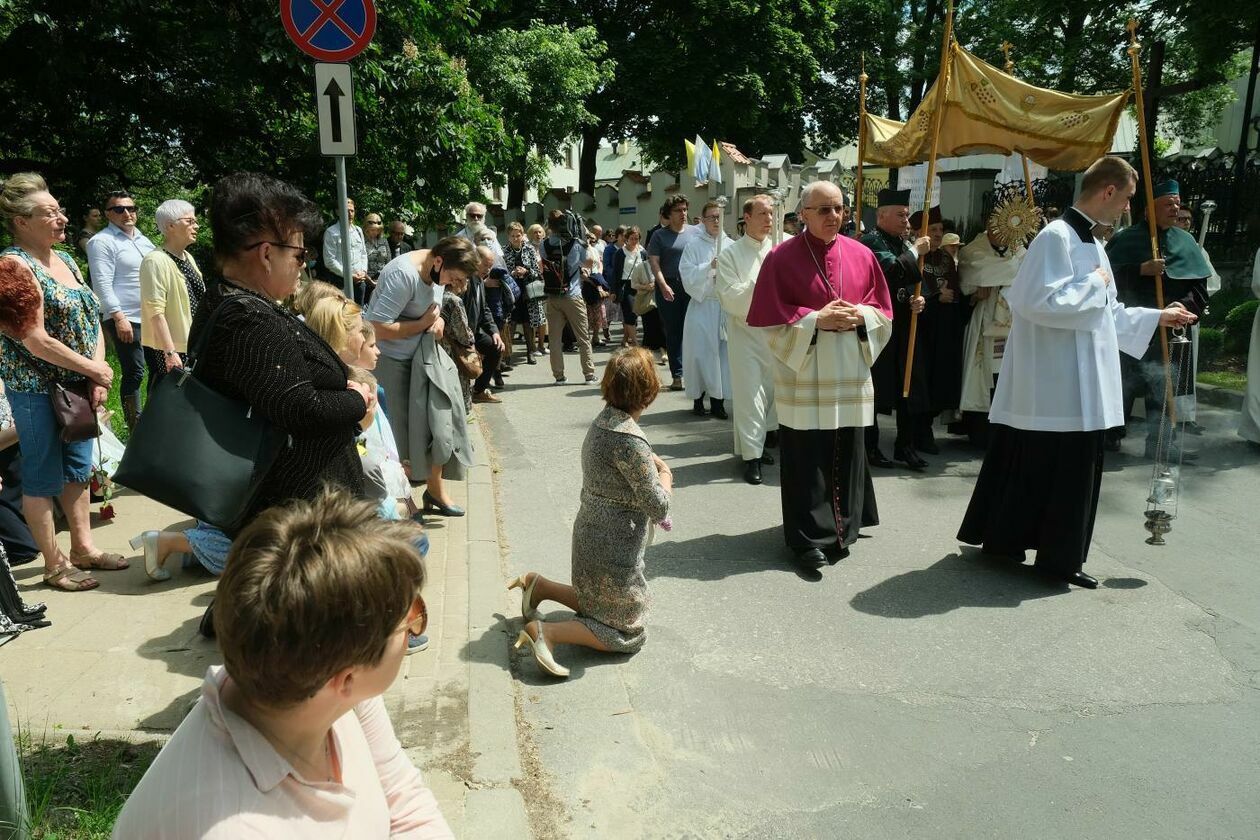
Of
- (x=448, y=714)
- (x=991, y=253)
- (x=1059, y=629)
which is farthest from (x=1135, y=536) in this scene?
(x=448, y=714)

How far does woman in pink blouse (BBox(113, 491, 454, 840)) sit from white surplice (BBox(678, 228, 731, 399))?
27.9 feet

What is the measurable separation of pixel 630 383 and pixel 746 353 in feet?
12.6

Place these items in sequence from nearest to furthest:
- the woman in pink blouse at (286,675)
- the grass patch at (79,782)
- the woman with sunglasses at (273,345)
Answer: the woman in pink blouse at (286,675), the grass patch at (79,782), the woman with sunglasses at (273,345)

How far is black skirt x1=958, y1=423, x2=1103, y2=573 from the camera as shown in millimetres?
5262

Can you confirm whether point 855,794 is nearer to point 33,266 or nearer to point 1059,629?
point 1059,629

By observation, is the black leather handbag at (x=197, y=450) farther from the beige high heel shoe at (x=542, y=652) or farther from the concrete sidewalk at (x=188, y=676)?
the beige high heel shoe at (x=542, y=652)

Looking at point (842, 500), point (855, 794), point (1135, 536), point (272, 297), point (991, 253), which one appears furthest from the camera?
point (991, 253)

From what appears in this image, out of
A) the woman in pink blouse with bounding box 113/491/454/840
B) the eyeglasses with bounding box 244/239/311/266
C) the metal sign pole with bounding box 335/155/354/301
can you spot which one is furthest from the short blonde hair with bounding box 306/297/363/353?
the woman in pink blouse with bounding box 113/491/454/840

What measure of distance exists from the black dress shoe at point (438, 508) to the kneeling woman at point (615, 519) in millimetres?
2158

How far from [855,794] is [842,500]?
261 centimetres

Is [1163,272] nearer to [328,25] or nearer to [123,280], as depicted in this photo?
[328,25]

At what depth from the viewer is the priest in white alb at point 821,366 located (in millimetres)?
5715

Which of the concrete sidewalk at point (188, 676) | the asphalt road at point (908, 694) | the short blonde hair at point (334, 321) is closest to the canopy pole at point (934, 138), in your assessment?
the asphalt road at point (908, 694)

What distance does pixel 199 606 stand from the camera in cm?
460
